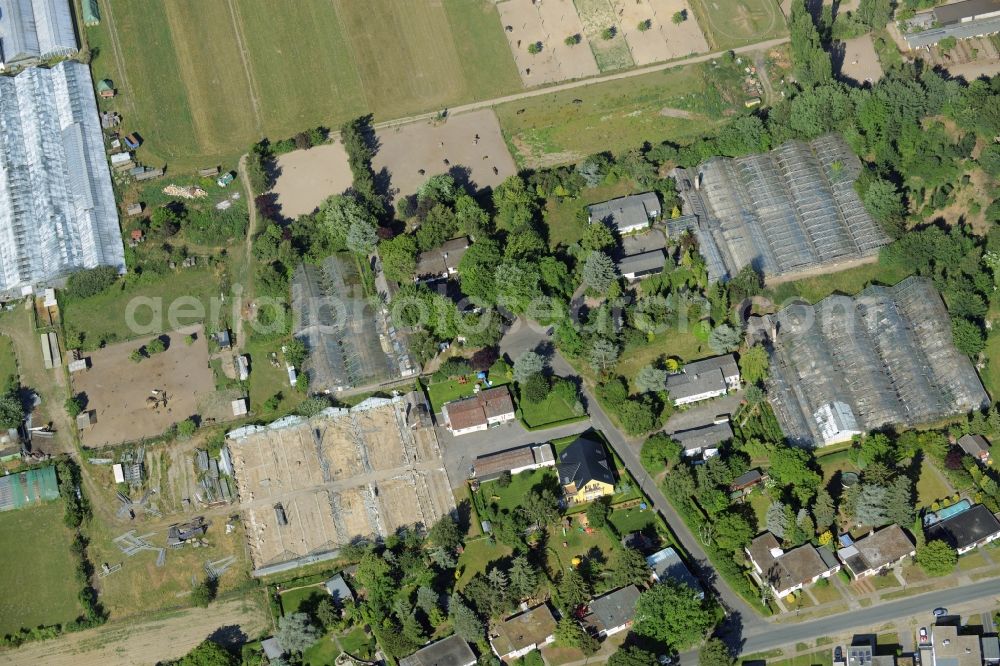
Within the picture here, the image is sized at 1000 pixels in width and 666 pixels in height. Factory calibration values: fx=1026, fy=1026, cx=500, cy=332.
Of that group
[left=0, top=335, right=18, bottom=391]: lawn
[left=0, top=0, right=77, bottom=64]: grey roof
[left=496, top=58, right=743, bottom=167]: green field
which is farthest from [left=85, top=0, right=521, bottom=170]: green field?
[left=0, top=335, right=18, bottom=391]: lawn

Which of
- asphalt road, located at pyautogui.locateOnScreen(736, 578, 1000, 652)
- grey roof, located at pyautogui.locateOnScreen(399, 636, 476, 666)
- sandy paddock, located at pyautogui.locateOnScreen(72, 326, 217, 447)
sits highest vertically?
sandy paddock, located at pyautogui.locateOnScreen(72, 326, 217, 447)

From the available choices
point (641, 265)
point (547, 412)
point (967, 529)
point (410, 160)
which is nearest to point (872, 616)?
point (967, 529)

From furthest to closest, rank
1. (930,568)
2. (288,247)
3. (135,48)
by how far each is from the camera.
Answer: (135,48)
(288,247)
(930,568)

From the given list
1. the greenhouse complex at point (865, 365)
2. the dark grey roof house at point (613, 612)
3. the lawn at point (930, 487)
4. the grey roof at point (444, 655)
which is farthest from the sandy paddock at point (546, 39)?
the grey roof at point (444, 655)

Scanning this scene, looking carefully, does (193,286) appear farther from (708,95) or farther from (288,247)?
(708,95)

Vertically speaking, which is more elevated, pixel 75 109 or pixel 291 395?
pixel 75 109

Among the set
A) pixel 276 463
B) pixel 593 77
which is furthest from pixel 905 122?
pixel 276 463

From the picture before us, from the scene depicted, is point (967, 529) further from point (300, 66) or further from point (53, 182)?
point (53, 182)

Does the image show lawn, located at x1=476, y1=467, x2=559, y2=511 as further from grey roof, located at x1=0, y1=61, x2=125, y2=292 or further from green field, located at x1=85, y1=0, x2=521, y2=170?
green field, located at x1=85, y1=0, x2=521, y2=170
